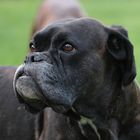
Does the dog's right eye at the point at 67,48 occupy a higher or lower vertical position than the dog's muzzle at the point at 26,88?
higher

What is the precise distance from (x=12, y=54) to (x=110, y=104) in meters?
7.81

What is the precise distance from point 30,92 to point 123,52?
0.81 meters

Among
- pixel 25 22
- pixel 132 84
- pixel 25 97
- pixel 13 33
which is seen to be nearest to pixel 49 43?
pixel 25 97

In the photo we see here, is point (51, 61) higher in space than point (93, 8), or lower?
higher

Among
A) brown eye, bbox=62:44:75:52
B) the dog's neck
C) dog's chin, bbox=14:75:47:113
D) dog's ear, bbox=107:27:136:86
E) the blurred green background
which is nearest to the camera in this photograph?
dog's chin, bbox=14:75:47:113

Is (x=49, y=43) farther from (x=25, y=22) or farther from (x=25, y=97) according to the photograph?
(x=25, y=22)

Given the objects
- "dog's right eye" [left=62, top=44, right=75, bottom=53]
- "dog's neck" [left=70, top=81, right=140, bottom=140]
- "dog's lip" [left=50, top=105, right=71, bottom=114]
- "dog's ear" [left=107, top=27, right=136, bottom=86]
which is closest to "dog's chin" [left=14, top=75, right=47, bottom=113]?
"dog's lip" [left=50, top=105, right=71, bottom=114]

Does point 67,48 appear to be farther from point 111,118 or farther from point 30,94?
point 111,118

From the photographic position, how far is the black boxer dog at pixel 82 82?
5004mm

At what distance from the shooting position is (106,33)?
210 inches

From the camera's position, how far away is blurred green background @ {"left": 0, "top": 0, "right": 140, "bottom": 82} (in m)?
13.5

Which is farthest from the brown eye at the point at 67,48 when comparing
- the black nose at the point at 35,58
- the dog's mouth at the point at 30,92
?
the dog's mouth at the point at 30,92

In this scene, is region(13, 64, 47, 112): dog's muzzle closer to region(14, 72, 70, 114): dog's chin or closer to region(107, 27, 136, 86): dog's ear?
region(14, 72, 70, 114): dog's chin

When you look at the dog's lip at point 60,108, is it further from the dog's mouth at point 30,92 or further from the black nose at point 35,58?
the black nose at point 35,58
